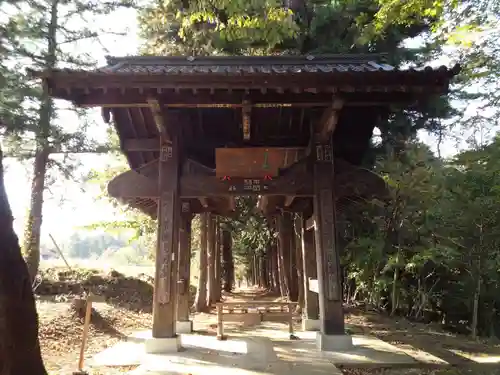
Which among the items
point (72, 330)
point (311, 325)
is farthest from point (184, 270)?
point (311, 325)

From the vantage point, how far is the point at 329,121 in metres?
6.62

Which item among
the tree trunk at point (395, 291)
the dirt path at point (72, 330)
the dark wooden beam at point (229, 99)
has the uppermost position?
the dark wooden beam at point (229, 99)

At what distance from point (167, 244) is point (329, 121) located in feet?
11.5

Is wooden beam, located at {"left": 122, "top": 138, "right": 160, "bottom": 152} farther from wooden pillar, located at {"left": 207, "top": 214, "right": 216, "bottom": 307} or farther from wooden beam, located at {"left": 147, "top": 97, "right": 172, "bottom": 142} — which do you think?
wooden pillar, located at {"left": 207, "top": 214, "right": 216, "bottom": 307}

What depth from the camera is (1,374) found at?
339cm

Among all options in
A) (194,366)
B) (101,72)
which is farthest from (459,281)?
(101,72)

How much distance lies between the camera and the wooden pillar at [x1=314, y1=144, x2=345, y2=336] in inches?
261

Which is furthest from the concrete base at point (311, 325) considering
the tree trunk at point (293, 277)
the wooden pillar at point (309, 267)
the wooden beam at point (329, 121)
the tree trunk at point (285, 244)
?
the tree trunk at point (285, 244)

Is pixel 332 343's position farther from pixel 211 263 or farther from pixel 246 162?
pixel 211 263

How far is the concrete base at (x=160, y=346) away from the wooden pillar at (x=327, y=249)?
2.56 m

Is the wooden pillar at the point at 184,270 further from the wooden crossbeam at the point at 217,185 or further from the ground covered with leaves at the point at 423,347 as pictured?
the ground covered with leaves at the point at 423,347

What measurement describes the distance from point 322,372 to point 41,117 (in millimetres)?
10677

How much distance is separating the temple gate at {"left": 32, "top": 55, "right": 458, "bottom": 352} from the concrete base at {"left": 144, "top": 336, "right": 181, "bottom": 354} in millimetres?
17

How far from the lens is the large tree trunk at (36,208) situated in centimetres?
1180
